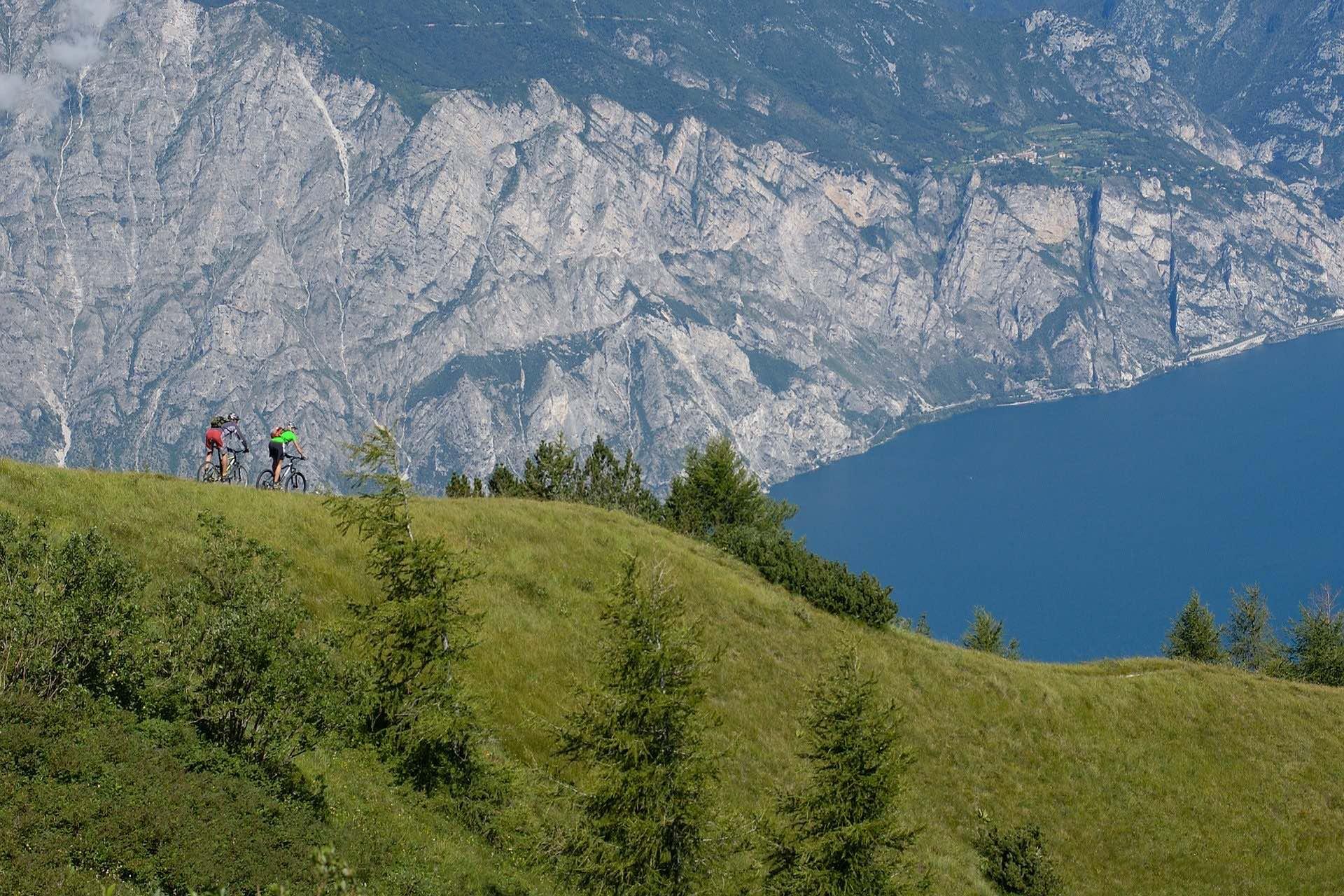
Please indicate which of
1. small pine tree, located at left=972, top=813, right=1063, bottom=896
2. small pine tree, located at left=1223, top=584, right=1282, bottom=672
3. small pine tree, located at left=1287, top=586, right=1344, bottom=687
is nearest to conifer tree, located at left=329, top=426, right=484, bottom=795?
small pine tree, located at left=972, top=813, right=1063, bottom=896

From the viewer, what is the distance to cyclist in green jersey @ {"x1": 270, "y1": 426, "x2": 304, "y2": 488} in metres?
36.8

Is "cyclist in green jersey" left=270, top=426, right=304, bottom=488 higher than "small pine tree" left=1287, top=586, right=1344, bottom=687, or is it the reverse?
"small pine tree" left=1287, top=586, right=1344, bottom=687

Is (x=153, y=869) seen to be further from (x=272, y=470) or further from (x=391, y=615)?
(x=272, y=470)

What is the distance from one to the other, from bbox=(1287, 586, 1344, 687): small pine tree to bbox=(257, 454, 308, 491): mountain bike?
205ft

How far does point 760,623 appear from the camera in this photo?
41906mm

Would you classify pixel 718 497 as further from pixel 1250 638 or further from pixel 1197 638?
pixel 1250 638

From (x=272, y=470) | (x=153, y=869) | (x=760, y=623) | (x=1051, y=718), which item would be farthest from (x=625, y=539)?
(x=153, y=869)

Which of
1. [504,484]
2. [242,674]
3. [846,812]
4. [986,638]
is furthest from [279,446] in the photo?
[986,638]

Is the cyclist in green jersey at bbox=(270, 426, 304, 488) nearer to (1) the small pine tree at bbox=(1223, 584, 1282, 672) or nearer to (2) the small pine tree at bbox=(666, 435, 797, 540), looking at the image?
(2) the small pine tree at bbox=(666, 435, 797, 540)

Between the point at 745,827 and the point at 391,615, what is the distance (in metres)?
9.29

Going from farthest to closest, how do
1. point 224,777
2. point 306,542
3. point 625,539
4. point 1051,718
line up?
point 625,539 → point 1051,718 → point 306,542 → point 224,777

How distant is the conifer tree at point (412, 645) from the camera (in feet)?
72.7

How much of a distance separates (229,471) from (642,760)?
22946 mm

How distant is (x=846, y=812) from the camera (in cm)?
2206
